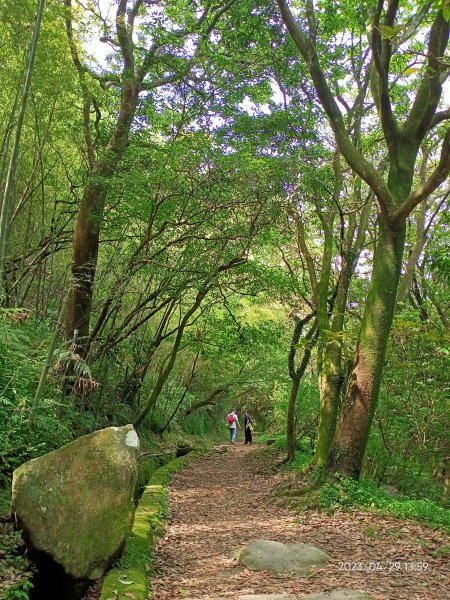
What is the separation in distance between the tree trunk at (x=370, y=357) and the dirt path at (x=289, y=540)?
909mm

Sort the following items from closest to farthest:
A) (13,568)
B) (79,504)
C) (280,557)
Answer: (13,568), (79,504), (280,557)

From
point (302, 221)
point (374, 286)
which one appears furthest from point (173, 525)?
point (302, 221)

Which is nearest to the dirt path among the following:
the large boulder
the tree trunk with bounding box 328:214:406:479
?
the large boulder

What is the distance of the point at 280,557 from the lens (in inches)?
192

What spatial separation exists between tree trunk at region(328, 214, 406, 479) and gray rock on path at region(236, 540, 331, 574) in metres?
2.06

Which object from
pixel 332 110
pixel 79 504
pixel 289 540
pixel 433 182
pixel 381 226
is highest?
pixel 332 110

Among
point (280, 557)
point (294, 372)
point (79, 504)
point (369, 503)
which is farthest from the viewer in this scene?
point (294, 372)

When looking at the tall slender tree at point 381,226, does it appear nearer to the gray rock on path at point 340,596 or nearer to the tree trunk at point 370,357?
the tree trunk at point 370,357

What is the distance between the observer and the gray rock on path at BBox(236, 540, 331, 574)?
15.4 ft

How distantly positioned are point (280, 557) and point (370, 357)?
3122 millimetres

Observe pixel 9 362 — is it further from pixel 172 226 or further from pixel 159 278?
pixel 159 278

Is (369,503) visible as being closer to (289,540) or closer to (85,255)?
(289,540)

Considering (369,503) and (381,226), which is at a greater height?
(381,226)

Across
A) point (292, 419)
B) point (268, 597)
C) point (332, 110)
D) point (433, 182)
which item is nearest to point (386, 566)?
point (268, 597)
